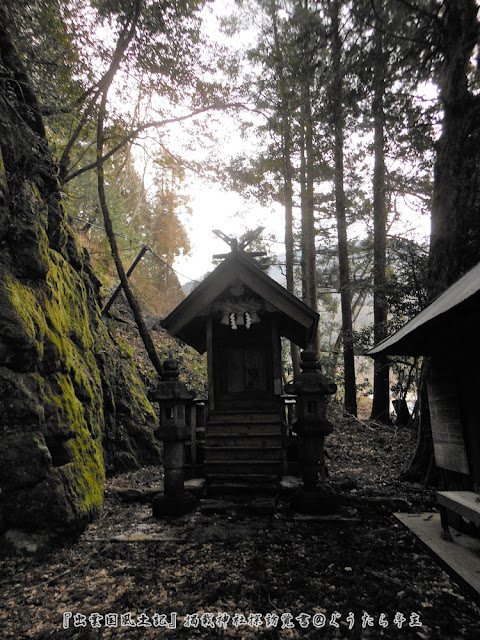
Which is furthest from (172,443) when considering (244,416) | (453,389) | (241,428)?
(453,389)

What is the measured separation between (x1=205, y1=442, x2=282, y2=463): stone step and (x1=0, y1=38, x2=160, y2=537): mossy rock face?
2.02 m

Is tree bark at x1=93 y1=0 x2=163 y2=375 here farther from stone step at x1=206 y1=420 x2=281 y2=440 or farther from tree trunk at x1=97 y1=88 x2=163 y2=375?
stone step at x1=206 y1=420 x2=281 y2=440

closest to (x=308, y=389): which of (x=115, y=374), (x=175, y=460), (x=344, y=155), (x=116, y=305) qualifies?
(x=175, y=460)

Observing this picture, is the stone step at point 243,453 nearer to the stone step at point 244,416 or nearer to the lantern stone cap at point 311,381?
the stone step at point 244,416

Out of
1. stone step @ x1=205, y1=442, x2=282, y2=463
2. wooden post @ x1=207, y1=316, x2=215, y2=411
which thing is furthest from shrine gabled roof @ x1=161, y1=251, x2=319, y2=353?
stone step @ x1=205, y1=442, x2=282, y2=463

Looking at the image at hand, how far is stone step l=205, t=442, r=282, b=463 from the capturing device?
6691 millimetres

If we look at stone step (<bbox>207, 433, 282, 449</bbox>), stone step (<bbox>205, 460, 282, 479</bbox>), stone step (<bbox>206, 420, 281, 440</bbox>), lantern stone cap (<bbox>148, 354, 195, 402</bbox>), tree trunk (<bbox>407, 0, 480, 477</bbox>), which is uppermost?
tree trunk (<bbox>407, 0, 480, 477</bbox>)

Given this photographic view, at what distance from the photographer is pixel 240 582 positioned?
3.52 m

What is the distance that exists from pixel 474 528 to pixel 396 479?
10.6ft

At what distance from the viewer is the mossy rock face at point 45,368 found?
13.8 feet

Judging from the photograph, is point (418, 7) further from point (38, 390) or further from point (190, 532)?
point (190, 532)

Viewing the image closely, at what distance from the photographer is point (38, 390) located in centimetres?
480

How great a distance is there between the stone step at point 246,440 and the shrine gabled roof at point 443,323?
3.01m

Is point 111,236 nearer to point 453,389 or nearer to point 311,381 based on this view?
point 311,381
